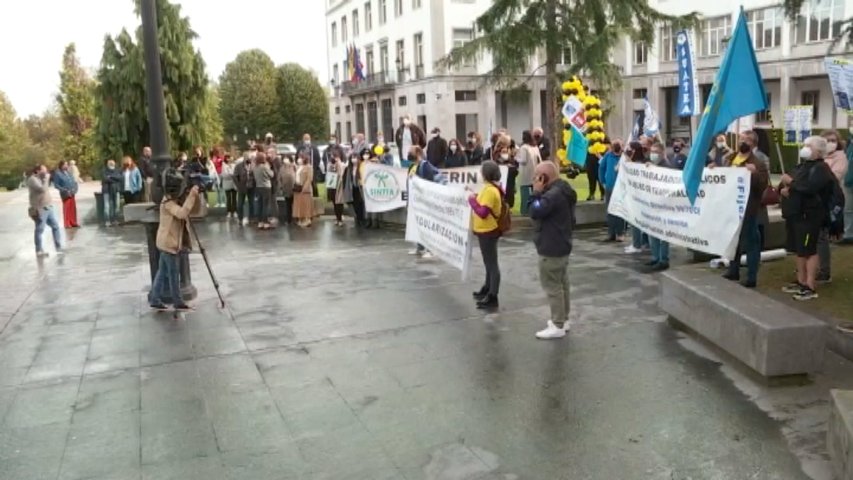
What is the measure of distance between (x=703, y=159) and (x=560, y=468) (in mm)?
4260

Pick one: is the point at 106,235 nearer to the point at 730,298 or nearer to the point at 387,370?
the point at 387,370

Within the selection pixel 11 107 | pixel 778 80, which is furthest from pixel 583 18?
pixel 11 107

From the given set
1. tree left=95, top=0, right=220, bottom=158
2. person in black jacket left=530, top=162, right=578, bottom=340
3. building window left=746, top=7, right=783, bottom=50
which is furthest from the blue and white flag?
building window left=746, top=7, right=783, bottom=50

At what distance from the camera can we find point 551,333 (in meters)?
7.52

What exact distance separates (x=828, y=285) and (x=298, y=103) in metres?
72.0

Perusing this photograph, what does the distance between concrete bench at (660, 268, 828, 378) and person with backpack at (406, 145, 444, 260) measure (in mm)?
5660

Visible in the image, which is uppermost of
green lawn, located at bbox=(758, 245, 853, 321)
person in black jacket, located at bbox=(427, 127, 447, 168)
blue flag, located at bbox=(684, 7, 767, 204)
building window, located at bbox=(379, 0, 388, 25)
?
building window, located at bbox=(379, 0, 388, 25)

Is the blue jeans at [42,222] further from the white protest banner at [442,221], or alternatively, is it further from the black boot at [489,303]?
the black boot at [489,303]

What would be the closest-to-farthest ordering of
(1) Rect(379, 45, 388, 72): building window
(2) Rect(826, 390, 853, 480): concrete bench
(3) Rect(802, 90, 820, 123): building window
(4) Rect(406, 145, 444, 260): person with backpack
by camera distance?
1. (2) Rect(826, 390, 853, 480): concrete bench
2. (4) Rect(406, 145, 444, 260): person with backpack
3. (3) Rect(802, 90, 820, 123): building window
4. (1) Rect(379, 45, 388, 72): building window

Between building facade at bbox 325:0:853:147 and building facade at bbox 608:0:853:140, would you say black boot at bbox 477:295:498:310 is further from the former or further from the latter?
building facade at bbox 608:0:853:140

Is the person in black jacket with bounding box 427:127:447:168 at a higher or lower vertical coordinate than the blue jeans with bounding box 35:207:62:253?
higher

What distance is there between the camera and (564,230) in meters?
7.50

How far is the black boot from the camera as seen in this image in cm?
892

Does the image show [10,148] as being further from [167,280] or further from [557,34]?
[167,280]
